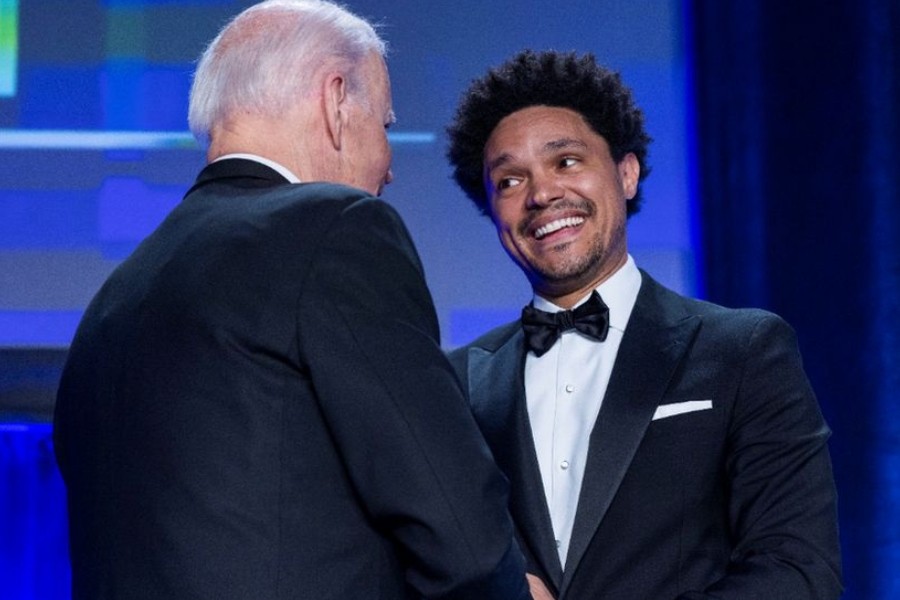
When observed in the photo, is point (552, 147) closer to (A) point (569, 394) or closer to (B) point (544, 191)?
(B) point (544, 191)

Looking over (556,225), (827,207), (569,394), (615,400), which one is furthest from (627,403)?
(827,207)

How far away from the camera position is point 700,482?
1.90m

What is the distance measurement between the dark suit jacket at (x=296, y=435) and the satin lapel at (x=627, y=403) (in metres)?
0.53

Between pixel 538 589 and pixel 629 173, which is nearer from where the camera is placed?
pixel 538 589

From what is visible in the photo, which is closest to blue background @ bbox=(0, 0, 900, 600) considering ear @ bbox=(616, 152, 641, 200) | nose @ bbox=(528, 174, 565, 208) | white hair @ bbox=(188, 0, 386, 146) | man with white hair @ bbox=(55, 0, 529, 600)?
ear @ bbox=(616, 152, 641, 200)

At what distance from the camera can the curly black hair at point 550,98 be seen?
2.29m

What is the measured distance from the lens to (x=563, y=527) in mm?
1936

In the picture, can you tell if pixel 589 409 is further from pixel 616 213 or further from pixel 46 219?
pixel 46 219

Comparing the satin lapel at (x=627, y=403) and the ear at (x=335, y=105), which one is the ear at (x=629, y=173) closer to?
the satin lapel at (x=627, y=403)

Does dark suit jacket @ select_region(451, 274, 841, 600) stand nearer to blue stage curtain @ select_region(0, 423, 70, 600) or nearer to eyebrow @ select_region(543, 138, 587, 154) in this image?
eyebrow @ select_region(543, 138, 587, 154)

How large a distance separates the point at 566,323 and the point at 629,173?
40 cm

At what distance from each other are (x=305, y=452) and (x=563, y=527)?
73 centimetres

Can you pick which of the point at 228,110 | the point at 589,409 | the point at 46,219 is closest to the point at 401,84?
the point at 46,219

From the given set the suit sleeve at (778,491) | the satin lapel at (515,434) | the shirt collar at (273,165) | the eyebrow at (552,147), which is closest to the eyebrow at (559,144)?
the eyebrow at (552,147)
